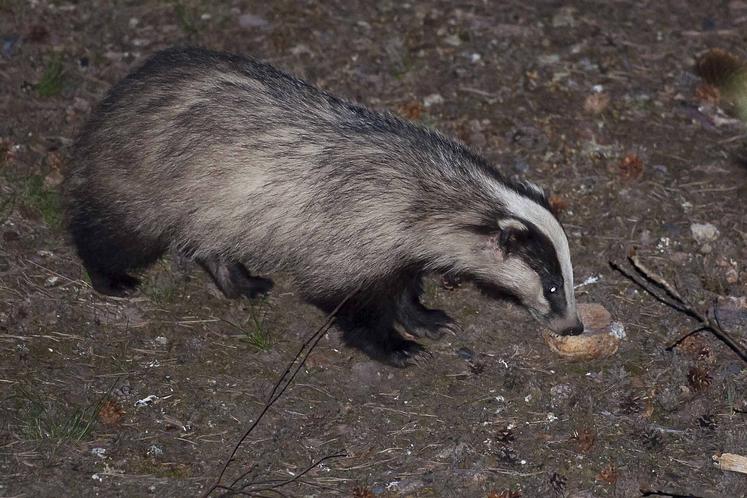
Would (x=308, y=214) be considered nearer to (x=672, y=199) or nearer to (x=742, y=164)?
(x=672, y=199)

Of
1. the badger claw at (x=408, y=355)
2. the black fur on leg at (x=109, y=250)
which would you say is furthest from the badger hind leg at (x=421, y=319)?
the black fur on leg at (x=109, y=250)

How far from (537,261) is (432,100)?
2.87 m

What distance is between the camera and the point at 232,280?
719 centimetres

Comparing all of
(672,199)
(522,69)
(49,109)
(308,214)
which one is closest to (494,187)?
(308,214)

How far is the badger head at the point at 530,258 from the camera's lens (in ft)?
19.8

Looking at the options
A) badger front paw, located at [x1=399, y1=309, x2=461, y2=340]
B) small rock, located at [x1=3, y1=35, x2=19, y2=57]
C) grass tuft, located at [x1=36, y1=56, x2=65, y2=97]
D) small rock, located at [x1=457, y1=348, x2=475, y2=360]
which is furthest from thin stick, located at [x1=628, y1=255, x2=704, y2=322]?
small rock, located at [x1=3, y1=35, x2=19, y2=57]

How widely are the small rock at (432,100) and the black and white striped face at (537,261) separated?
7.86 ft

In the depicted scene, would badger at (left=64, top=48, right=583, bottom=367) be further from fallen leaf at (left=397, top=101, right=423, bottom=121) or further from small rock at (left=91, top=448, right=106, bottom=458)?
A: fallen leaf at (left=397, top=101, right=423, bottom=121)

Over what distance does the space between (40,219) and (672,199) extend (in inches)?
193

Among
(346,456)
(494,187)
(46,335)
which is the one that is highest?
(494,187)

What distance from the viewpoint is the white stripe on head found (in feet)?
19.8

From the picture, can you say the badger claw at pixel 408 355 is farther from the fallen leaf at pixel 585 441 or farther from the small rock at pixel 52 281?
the small rock at pixel 52 281

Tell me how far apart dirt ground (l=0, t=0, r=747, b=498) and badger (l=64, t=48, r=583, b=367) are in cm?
53

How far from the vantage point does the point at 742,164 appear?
27.0ft
